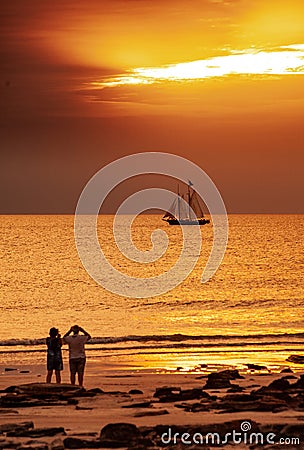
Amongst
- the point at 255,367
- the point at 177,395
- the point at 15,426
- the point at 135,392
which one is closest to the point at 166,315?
the point at 255,367

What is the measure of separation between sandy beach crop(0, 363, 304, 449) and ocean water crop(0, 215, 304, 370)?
877 cm

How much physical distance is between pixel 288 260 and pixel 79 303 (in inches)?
2931

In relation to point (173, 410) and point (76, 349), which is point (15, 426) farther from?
point (76, 349)

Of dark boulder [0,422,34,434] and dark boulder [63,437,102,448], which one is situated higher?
dark boulder [0,422,34,434]

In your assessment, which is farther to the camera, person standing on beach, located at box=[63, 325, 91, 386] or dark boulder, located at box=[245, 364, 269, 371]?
dark boulder, located at box=[245, 364, 269, 371]

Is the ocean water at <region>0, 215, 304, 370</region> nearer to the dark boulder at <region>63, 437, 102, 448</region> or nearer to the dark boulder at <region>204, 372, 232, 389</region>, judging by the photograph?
the dark boulder at <region>204, 372, 232, 389</region>

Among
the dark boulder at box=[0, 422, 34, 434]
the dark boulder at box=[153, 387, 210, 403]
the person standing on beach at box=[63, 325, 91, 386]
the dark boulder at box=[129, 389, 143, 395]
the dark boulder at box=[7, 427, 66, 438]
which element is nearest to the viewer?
the dark boulder at box=[7, 427, 66, 438]

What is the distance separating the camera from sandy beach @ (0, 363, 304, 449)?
20.9m

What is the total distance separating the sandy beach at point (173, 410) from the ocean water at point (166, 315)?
877 cm

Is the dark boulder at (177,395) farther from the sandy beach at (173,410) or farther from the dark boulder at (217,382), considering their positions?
the dark boulder at (217,382)

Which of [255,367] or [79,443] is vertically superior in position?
[255,367]

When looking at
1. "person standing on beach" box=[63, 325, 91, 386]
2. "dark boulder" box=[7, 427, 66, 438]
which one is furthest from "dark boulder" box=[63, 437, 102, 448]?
"person standing on beach" box=[63, 325, 91, 386]

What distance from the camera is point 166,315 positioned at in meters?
69.3

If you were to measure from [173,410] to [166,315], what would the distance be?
45.2 meters
